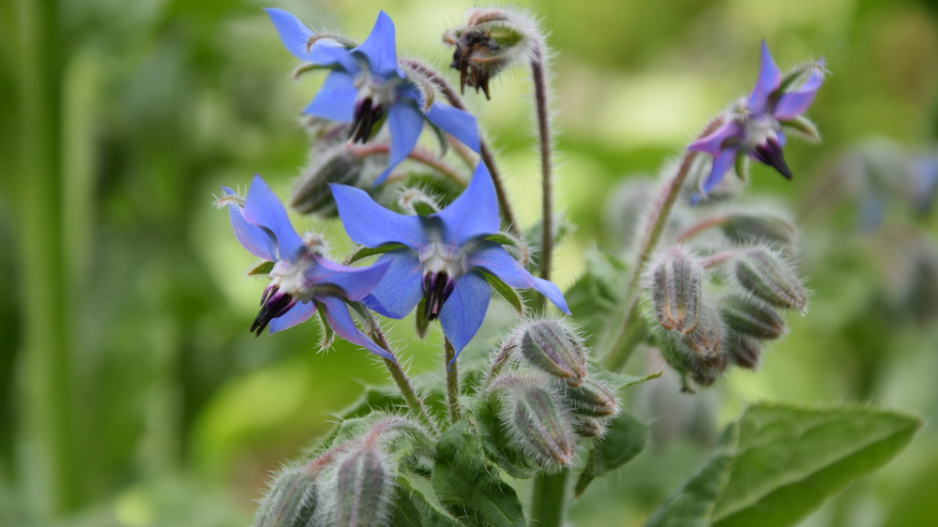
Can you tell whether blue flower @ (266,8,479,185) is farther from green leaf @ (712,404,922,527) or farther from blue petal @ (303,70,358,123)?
green leaf @ (712,404,922,527)

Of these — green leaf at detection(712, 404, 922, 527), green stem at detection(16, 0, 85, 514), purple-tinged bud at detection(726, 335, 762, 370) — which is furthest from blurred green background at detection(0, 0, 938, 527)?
purple-tinged bud at detection(726, 335, 762, 370)

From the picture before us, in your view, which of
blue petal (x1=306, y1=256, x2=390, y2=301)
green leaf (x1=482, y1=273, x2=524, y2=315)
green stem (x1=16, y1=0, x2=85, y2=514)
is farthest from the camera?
green stem (x1=16, y1=0, x2=85, y2=514)

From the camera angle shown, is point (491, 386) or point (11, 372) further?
point (11, 372)

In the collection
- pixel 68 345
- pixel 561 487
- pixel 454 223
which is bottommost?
pixel 68 345

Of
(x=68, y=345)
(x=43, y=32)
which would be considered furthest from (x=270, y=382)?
(x=43, y=32)

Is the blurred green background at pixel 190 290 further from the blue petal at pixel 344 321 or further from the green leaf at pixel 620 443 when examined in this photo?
the blue petal at pixel 344 321

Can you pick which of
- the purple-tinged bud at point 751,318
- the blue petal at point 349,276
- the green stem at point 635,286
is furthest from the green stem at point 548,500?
the blue petal at point 349,276

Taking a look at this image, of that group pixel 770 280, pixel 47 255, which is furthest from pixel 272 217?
pixel 47 255

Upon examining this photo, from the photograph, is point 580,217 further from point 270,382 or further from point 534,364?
point 534,364
